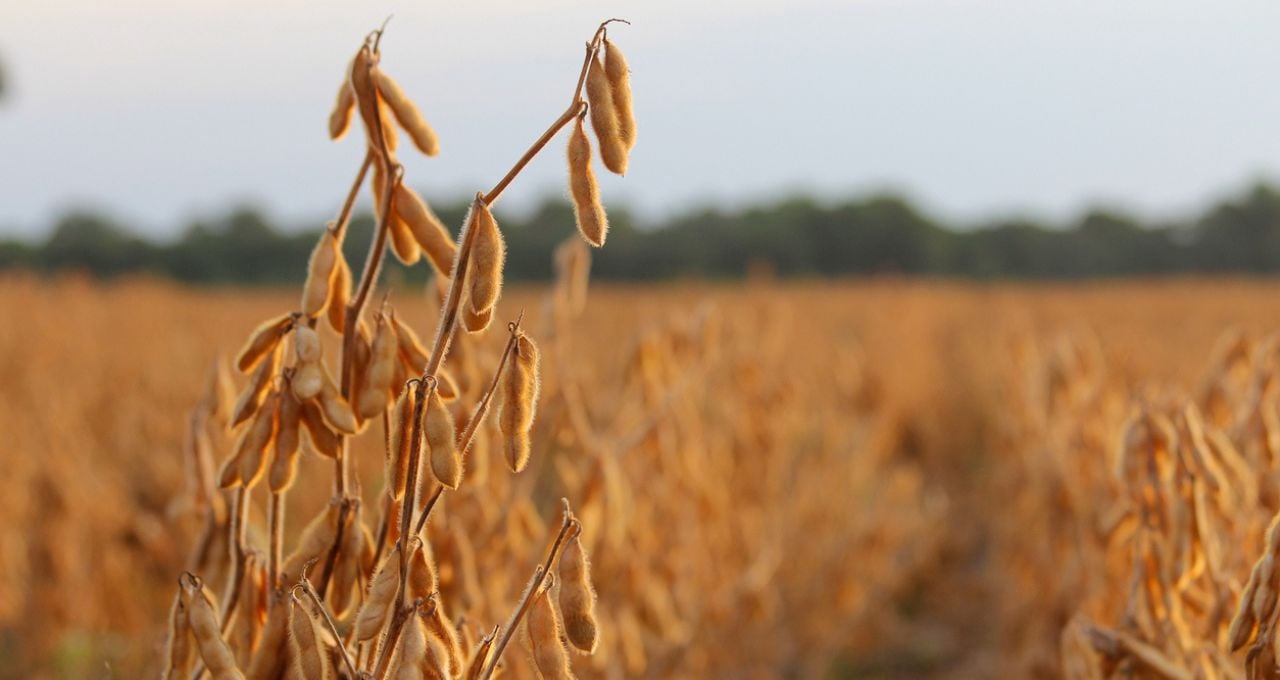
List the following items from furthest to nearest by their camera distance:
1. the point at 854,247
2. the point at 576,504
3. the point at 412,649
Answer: the point at 854,247, the point at 576,504, the point at 412,649

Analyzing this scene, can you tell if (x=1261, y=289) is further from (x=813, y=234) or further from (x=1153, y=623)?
(x=813, y=234)

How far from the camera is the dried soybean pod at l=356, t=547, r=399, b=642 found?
2.09ft

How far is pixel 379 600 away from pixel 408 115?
0.28m

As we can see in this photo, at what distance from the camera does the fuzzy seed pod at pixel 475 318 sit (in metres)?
0.64

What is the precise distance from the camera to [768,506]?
3.05m

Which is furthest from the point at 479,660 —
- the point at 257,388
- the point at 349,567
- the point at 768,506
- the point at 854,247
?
the point at 854,247

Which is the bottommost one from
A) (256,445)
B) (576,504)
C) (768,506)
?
(768,506)

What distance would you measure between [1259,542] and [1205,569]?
0.20m

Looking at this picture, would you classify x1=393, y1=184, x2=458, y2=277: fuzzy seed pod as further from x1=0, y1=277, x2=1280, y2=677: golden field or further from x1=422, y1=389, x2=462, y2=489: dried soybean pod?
x1=0, y1=277, x2=1280, y2=677: golden field

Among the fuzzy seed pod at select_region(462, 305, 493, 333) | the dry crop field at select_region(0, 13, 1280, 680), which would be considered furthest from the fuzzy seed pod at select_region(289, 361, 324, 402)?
the fuzzy seed pod at select_region(462, 305, 493, 333)

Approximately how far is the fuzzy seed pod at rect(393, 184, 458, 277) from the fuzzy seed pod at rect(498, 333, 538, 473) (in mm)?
74

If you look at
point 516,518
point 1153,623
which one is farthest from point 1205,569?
point 516,518

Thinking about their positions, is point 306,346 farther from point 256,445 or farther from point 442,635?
point 442,635

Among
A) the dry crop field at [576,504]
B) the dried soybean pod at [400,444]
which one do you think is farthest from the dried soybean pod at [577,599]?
the dried soybean pod at [400,444]
